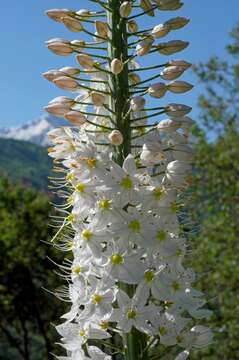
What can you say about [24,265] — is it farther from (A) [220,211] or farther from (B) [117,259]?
(B) [117,259]

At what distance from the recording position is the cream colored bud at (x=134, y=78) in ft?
15.3

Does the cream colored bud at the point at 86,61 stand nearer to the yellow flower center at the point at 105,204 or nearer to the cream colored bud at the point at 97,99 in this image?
the cream colored bud at the point at 97,99

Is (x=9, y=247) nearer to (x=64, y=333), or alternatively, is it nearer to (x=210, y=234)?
(x=210, y=234)

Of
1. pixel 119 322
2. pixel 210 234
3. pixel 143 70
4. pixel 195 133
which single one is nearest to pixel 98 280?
pixel 119 322

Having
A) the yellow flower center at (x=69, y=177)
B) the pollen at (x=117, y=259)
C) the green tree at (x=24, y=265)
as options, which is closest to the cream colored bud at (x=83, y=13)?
the yellow flower center at (x=69, y=177)

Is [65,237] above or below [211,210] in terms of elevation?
below

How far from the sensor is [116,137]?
4.07 meters

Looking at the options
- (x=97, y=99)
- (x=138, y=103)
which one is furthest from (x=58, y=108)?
(x=138, y=103)

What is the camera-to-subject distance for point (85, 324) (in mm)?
4180

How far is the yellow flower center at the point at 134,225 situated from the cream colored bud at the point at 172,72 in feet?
4.07

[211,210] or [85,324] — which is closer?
[85,324]

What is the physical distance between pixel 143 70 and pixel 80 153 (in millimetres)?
809

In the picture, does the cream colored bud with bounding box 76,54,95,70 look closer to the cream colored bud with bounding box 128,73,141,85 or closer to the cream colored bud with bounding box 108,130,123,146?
the cream colored bud with bounding box 128,73,141,85

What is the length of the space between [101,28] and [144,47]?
38cm
